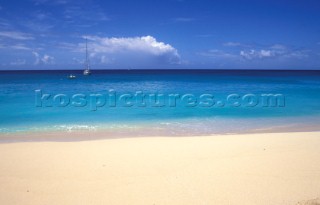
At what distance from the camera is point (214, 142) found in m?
8.31

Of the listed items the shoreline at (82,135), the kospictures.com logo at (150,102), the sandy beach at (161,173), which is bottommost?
the shoreline at (82,135)

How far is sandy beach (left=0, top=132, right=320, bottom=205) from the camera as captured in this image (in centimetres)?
A: 463

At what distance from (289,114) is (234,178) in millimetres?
12251

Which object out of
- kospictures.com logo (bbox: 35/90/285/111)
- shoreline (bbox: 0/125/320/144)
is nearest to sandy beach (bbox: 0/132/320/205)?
shoreline (bbox: 0/125/320/144)

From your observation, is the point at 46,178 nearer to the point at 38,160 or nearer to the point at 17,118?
the point at 38,160

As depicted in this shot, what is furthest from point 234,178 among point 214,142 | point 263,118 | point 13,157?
point 263,118

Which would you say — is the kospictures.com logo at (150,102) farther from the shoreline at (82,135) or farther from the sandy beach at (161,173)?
the sandy beach at (161,173)

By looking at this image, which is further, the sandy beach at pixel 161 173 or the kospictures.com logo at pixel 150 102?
the kospictures.com logo at pixel 150 102

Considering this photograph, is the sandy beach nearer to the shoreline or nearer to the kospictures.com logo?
the shoreline

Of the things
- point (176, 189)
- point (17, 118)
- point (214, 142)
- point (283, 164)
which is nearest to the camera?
point (176, 189)

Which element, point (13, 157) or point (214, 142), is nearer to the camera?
point (13, 157)

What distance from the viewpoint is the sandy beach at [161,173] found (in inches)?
182

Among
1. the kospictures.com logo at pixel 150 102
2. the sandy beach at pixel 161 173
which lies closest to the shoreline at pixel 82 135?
the sandy beach at pixel 161 173

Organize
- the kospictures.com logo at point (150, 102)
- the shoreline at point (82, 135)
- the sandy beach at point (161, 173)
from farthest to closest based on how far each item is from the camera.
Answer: the kospictures.com logo at point (150, 102) < the shoreline at point (82, 135) < the sandy beach at point (161, 173)
